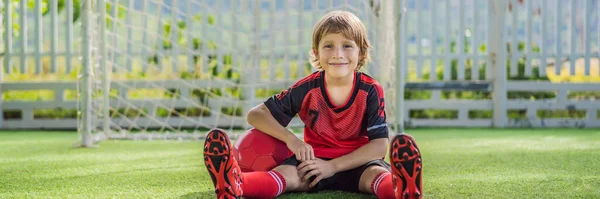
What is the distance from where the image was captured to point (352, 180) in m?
2.19

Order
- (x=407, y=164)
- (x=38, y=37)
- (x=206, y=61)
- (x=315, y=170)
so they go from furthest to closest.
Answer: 1. (x=38, y=37)
2. (x=206, y=61)
3. (x=315, y=170)
4. (x=407, y=164)

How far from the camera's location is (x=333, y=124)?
2252 millimetres

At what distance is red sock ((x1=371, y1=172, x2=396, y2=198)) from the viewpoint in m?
1.96

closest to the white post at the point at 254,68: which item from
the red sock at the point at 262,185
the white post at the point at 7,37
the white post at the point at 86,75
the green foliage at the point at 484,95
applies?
the white post at the point at 86,75

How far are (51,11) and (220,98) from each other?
158 cm

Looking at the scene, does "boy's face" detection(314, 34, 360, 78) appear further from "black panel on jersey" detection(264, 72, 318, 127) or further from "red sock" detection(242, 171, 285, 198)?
"red sock" detection(242, 171, 285, 198)

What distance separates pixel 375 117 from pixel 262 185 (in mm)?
453

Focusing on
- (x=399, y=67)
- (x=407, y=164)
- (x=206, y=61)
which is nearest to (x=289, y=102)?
(x=407, y=164)

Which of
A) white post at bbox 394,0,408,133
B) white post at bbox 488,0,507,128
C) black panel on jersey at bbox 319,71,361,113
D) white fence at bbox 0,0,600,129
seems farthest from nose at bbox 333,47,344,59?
white post at bbox 488,0,507,128

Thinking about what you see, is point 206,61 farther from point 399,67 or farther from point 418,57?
point 399,67

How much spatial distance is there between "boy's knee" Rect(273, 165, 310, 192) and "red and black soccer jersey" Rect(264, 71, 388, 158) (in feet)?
0.45

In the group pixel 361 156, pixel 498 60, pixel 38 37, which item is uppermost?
pixel 38 37

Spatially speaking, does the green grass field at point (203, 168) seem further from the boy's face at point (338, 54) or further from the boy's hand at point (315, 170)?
the boy's face at point (338, 54)

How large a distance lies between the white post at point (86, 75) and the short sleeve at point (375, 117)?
228cm
